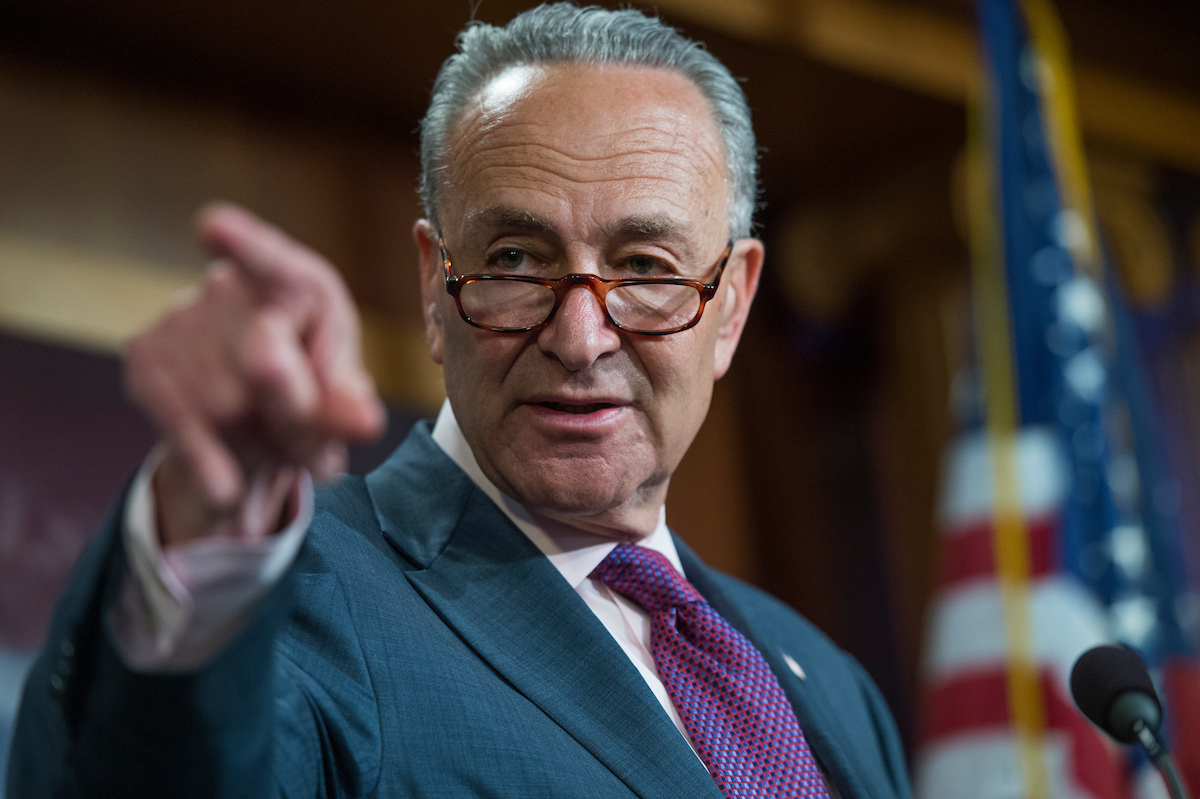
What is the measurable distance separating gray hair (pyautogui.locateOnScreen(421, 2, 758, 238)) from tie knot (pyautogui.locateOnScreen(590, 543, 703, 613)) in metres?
0.49

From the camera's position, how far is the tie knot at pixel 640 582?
141 centimetres

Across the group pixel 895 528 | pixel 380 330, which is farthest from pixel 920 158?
pixel 380 330

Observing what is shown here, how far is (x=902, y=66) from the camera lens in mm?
3686

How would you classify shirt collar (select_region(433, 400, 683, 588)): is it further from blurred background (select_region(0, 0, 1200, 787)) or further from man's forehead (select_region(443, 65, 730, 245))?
blurred background (select_region(0, 0, 1200, 787))

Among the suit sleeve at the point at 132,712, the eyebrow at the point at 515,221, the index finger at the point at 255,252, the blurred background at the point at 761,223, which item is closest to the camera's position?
the index finger at the point at 255,252

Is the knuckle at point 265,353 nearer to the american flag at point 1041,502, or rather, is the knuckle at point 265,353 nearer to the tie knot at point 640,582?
the tie knot at point 640,582

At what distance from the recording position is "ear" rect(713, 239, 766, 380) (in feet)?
5.51

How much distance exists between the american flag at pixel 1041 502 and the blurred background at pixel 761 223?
0.48 meters

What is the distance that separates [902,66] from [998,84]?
20.6 inches

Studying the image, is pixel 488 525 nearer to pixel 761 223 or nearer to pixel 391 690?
pixel 391 690

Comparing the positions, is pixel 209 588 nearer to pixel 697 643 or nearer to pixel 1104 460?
pixel 697 643

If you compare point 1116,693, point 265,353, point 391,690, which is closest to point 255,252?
point 265,353

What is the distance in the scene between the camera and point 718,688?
1353mm

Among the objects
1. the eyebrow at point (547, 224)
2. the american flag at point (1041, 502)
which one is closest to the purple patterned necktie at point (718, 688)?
the eyebrow at point (547, 224)
